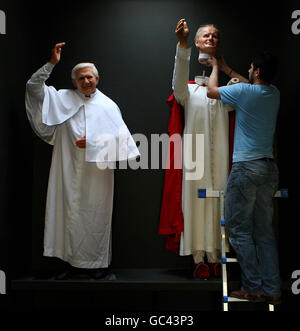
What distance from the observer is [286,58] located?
381cm

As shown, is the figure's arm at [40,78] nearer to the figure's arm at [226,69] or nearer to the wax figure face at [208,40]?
the wax figure face at [208,40]

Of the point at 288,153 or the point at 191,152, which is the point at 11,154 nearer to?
the point at 191,152

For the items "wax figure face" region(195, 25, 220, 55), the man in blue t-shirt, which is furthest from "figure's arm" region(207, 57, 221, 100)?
"wax figure face" region(195, 25, 220, 55)

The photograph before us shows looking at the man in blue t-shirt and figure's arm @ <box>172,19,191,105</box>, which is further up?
figure's arm @ <box>172,19,191,105</box>

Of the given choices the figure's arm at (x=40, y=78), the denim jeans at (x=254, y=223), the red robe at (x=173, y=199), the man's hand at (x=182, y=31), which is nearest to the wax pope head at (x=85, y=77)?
the figure's arm at (x=40, y=78)

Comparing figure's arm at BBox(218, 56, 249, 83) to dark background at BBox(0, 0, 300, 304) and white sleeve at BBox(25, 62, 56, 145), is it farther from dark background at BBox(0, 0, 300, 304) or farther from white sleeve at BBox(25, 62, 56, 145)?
white sleeve at BBox(25, 62, 56, 145)

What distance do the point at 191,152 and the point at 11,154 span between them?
142 centimetres

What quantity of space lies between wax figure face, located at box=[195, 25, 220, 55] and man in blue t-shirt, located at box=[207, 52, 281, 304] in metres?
0.51

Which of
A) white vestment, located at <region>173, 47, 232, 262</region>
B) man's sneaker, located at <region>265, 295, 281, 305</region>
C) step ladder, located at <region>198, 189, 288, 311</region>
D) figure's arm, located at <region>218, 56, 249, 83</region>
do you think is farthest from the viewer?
figure's arm, located at <region>218, 56, 249, 83</region>

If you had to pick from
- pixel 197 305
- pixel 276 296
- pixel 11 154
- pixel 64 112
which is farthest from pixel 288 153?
pixel 11 154

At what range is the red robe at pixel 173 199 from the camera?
3.62 meters

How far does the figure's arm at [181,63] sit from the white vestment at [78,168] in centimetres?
54

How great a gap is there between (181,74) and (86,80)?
2.50 ft

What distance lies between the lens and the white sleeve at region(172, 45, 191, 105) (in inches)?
133
